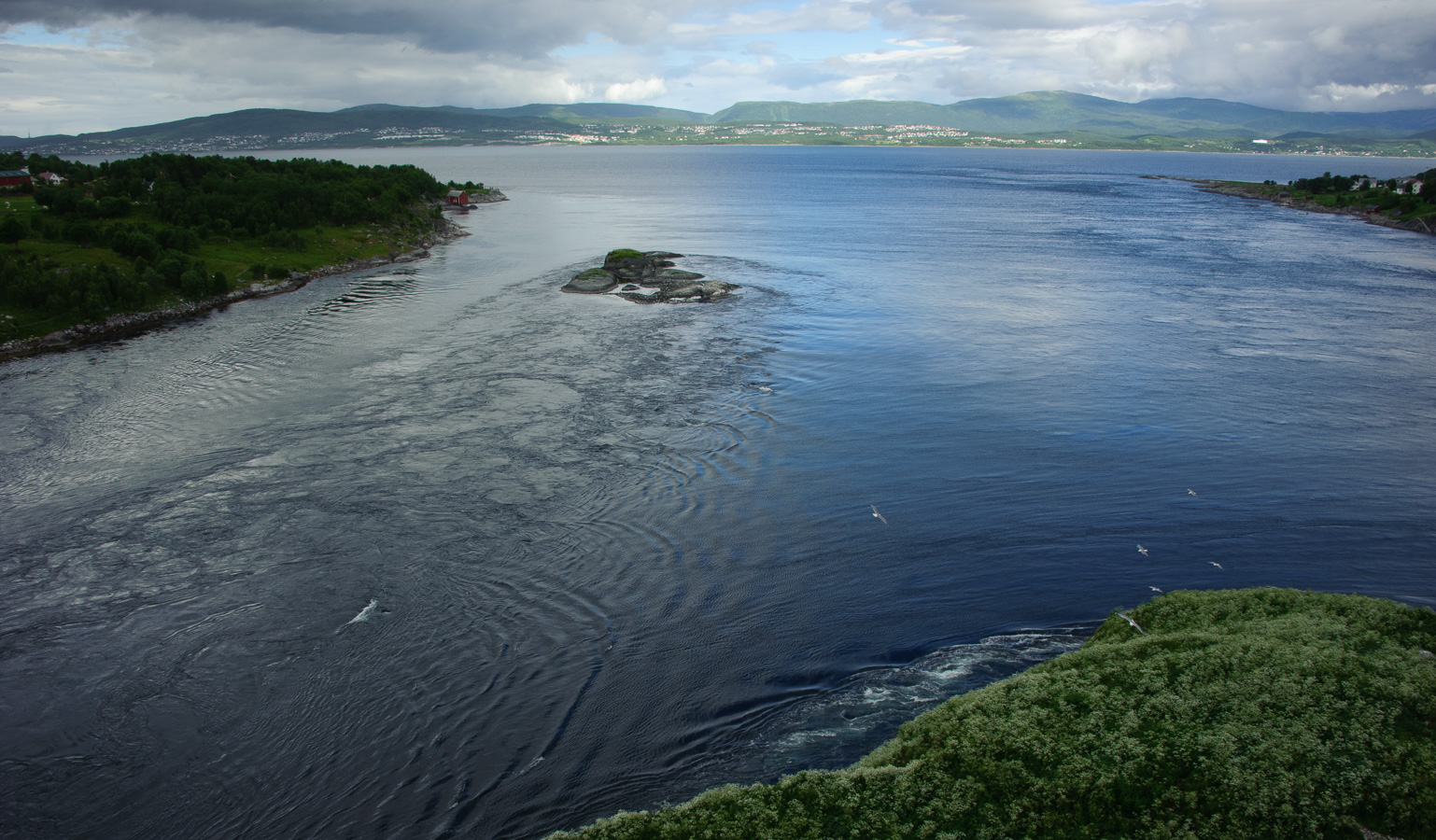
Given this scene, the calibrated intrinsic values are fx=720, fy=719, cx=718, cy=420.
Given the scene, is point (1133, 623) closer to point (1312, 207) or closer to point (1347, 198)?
point (1347, 198)

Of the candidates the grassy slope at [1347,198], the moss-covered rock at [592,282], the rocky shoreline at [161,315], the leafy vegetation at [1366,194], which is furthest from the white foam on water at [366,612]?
the leafy vegetation at [1366,194]

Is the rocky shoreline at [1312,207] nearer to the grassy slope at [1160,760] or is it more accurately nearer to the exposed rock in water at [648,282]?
the exposed rock in water at [648,282]

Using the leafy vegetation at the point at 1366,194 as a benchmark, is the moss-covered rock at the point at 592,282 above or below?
below

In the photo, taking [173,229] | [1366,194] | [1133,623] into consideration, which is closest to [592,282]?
[173,229]

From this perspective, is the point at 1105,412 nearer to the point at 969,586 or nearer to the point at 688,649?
the point at 969,586

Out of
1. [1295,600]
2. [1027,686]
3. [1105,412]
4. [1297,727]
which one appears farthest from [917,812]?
[1105,412]

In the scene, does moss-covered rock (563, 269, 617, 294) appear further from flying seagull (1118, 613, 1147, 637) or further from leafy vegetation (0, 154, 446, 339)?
flying seagull (1118, 613, 1147, 637)

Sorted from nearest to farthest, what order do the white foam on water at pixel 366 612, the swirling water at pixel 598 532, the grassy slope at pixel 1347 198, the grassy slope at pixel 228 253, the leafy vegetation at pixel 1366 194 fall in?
the swirling water at pixel 598 532 → the white foam on water at pixel 366 612 → the grassy slope at pixel 228 253 → the grassy slope at pixel 1347 198 → the leafy vegetation at pixel 1366 194
